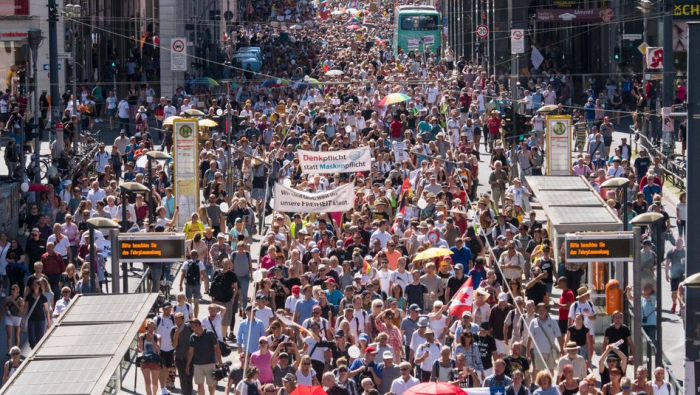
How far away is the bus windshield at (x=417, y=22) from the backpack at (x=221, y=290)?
56.4 meters

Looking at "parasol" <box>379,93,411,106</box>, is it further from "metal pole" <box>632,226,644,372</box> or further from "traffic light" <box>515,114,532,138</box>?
"metal pole" <box>632,226,644,372</box>

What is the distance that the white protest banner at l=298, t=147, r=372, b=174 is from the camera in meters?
31.0

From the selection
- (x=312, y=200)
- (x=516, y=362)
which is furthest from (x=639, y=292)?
(x=312, y=200)

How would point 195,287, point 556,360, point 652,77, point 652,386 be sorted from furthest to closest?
point 652,77 < point 195,287 < point 556,360 < point 652,386

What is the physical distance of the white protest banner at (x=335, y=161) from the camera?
102ft

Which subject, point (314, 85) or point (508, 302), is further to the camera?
point (314, 85)

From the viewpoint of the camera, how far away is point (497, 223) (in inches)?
1046

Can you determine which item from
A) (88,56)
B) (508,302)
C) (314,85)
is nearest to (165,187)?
(508,302)

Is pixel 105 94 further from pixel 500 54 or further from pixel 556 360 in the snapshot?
pixel 556 360

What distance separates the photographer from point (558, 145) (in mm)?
33094

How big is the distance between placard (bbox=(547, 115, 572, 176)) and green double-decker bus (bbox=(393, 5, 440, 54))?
44.5 metres

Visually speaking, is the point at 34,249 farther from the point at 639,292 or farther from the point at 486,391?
the point at 486,391

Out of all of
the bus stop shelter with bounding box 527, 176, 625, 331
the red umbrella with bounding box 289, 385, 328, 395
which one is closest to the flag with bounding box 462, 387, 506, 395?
the red umbrella with bounding box 289, 385, 328, 395

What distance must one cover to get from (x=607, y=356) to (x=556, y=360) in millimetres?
1404
